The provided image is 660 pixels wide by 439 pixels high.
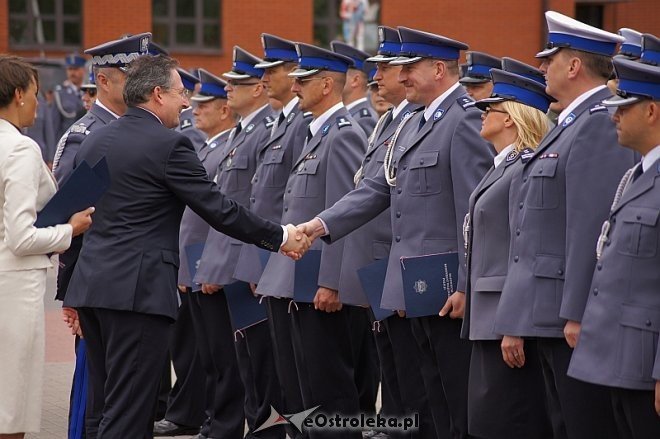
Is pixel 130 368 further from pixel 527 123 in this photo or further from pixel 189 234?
pixel 189 234

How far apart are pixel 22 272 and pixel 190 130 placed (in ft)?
14.4

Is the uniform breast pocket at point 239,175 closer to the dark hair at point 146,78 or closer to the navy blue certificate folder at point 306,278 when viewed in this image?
the navy blue certificate folder at point 306,278

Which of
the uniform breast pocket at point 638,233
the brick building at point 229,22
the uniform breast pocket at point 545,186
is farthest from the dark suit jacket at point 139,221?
the brick building at point 229,22

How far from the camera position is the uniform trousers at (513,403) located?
4.95 metres

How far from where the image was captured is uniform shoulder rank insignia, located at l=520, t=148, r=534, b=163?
16.6ft

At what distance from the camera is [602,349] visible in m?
4.20

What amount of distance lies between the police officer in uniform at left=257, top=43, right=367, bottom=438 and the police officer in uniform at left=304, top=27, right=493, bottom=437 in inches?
19.3

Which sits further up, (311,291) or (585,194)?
(585,194)

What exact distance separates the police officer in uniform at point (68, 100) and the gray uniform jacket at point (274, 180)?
14216 mm

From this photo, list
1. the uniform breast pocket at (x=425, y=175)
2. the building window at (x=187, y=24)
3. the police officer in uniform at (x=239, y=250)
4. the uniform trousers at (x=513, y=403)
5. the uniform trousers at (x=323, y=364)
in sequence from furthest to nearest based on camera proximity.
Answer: the building window at (x=187, y=24) → the police officer in uniform at (x=239, y=250) → the uniform trousers at (x=323, y=364) → the uniform breast pocket at (x=425, y=175) → the uniform trousers at (x=513, y=403)

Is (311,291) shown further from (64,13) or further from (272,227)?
(64,13)

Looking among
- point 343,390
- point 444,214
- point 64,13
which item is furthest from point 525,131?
point 64,13

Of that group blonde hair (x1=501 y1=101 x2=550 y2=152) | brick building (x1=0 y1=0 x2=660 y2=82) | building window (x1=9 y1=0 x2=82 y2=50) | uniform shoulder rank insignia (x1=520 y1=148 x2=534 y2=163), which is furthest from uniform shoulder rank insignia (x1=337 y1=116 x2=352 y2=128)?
building window (x1=9 y1=0 x2=82 y2=50)

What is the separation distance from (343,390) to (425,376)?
864 millimetres
